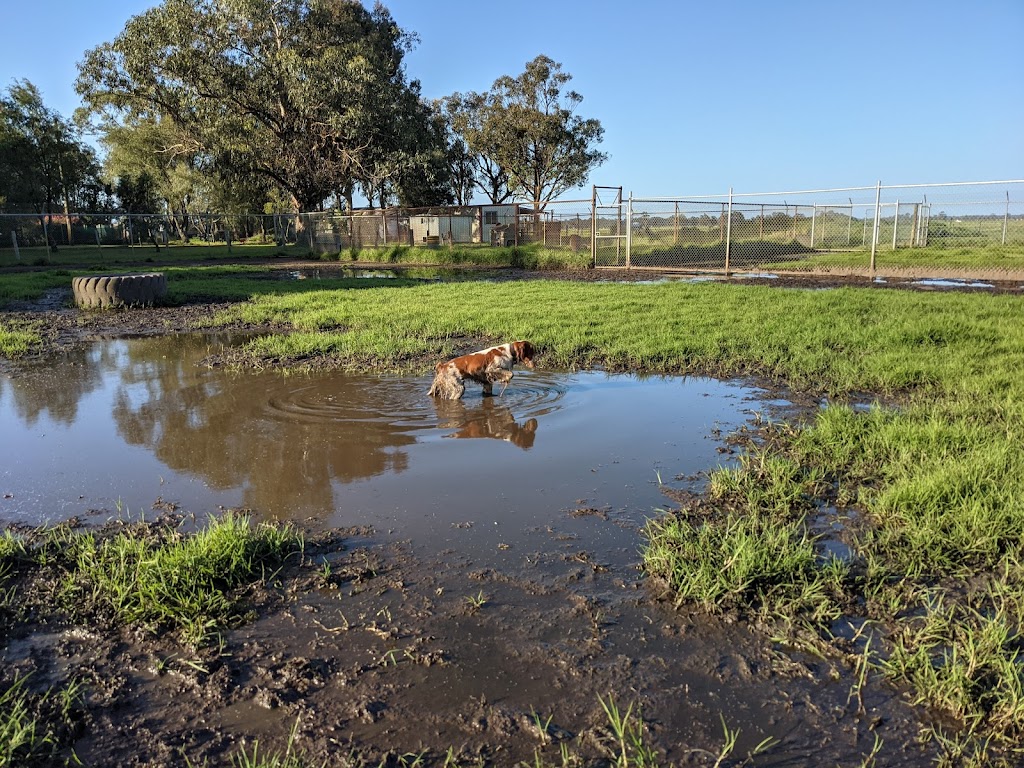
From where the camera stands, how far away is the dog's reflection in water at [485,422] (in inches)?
217

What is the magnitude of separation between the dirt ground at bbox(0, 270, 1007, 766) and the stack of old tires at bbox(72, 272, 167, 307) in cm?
1249

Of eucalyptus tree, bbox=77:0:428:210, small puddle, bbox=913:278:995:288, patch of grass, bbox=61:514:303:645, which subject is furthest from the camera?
eucalyptus tree, bbox=77:0:428:210

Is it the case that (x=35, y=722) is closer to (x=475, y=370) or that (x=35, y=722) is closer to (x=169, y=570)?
(x=169, y=570)

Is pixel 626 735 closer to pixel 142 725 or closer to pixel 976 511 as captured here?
pixel 142 725

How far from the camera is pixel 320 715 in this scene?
2.34 metres

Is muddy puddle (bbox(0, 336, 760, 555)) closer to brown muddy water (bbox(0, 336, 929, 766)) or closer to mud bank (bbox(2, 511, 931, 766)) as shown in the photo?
brown muddy water (bbox(0, 336, 929, 766))

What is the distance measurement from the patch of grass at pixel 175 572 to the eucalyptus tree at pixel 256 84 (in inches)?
1165

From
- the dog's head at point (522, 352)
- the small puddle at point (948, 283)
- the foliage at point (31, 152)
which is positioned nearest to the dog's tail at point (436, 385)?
the dog's head at point (522, 352)

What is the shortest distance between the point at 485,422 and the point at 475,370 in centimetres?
66

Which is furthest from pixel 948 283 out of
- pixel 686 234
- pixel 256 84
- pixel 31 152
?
pixel 31 152

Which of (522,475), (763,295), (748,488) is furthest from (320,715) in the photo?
(763,295)

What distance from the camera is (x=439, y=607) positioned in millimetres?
2988

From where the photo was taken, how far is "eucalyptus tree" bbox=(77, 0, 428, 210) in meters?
29.6

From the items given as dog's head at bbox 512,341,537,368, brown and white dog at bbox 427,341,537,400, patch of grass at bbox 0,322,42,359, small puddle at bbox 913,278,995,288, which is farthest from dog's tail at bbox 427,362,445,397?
small puddle at bbox 913,278,995,288
